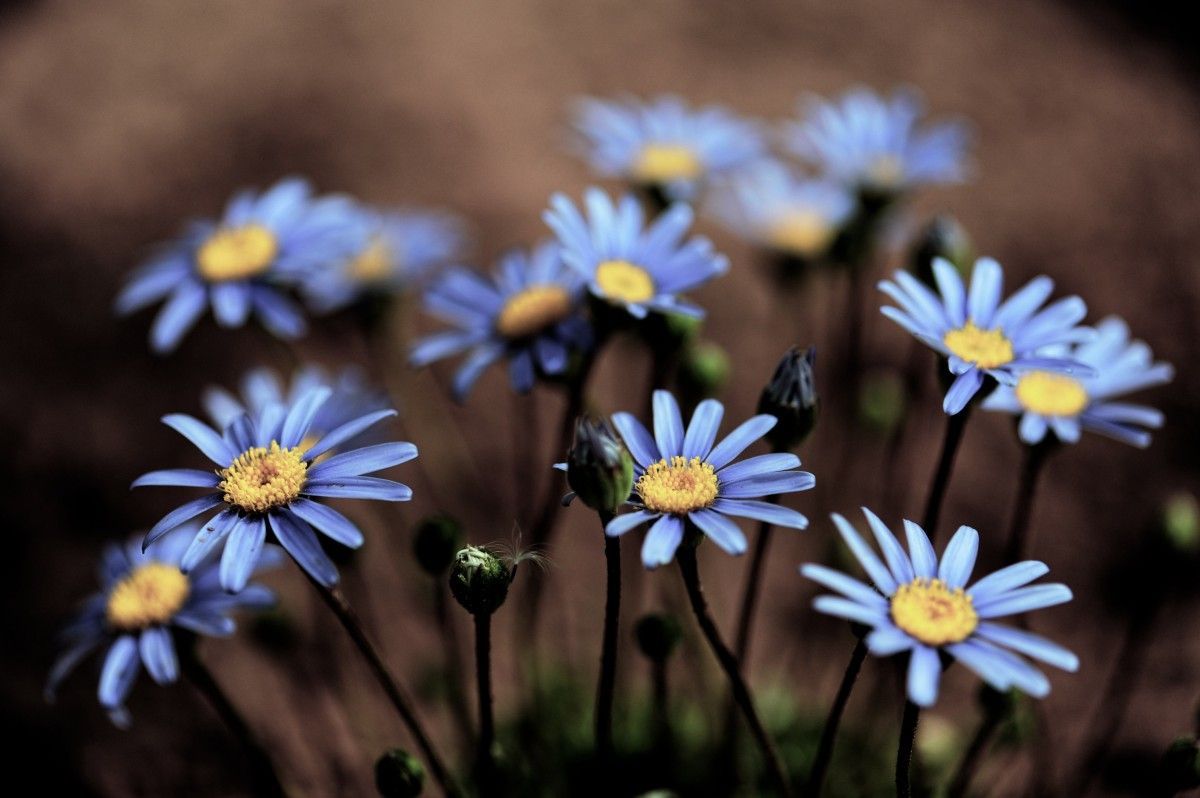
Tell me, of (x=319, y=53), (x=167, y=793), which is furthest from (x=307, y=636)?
(x=319, y=53)

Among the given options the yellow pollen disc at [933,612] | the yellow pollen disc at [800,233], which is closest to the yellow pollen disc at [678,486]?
the yellow pollen disc at [933,612]

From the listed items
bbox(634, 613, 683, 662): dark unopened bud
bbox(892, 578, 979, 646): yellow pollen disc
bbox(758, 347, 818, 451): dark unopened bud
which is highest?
bbox(758, 347, 818, 451): dark unopened bud

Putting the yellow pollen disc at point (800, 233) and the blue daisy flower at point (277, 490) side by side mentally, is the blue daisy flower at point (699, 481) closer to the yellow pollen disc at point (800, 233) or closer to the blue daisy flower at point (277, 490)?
the blue daisy flower at point (277, 490)

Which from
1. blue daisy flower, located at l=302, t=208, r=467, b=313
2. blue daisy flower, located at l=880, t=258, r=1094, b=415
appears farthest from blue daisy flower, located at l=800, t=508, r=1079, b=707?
blue daisy flower, located at l=302, t=208, r=467, b=313

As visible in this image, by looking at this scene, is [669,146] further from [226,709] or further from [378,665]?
[226,709]

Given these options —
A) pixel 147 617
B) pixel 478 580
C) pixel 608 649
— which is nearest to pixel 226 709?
pixel 147 617

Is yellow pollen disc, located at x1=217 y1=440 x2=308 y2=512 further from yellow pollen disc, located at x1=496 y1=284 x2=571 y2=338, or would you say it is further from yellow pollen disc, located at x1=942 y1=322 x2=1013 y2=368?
yellow pollen disc, located at x1=942 y1=322 x2=1013 y2=368

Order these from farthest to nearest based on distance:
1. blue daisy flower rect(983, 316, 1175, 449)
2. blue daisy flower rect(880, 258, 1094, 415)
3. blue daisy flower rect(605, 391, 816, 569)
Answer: blue daisy flower rect(983, 316, 1175, 449), blue daisy flower rect(880, 258, 1094, 415), blue daisy flower rect(605, 391, 816, 569)
